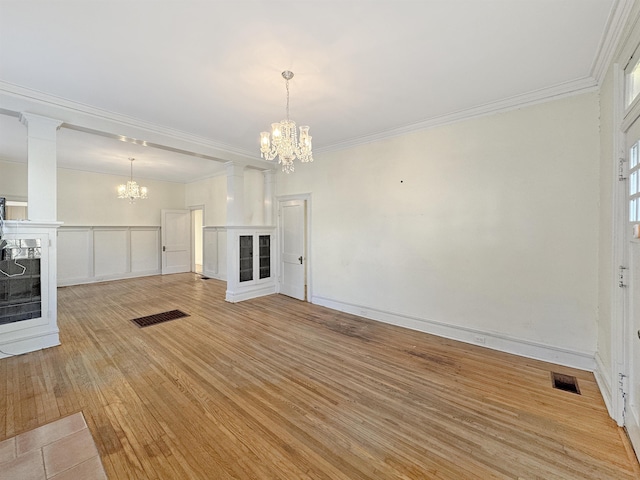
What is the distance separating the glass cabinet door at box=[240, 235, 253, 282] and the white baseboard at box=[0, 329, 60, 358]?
2.90m

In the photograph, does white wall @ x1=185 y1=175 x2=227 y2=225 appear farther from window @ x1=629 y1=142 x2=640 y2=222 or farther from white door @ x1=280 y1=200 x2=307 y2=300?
window @ x1=629 y1=142 x2=640 y2=222

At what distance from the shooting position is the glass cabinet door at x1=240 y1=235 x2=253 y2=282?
18.5 ft

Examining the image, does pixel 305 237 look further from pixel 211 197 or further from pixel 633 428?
pixel 633 428

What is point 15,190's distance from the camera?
236 inches

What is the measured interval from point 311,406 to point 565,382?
8.50 ft

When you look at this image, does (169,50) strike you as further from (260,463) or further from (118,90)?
(260,463)

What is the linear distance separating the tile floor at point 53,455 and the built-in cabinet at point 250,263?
11.4 ft

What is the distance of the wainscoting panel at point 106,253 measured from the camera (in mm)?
6781

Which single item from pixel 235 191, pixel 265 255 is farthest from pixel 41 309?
pixel 265 255

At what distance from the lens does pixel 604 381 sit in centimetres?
241

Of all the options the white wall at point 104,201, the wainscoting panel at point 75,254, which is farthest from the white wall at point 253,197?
the wainscoting panel at point 75,254

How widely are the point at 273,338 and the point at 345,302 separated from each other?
168 centimetres

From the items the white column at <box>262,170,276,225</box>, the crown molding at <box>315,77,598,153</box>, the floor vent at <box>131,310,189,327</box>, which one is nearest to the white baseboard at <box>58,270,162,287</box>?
the floor vent at <box>131,310,189,327</box>

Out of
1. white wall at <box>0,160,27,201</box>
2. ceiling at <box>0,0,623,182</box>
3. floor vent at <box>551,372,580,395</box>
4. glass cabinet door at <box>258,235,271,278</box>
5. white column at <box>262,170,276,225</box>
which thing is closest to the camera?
ceiling at <box>0,0,623,182</box>
